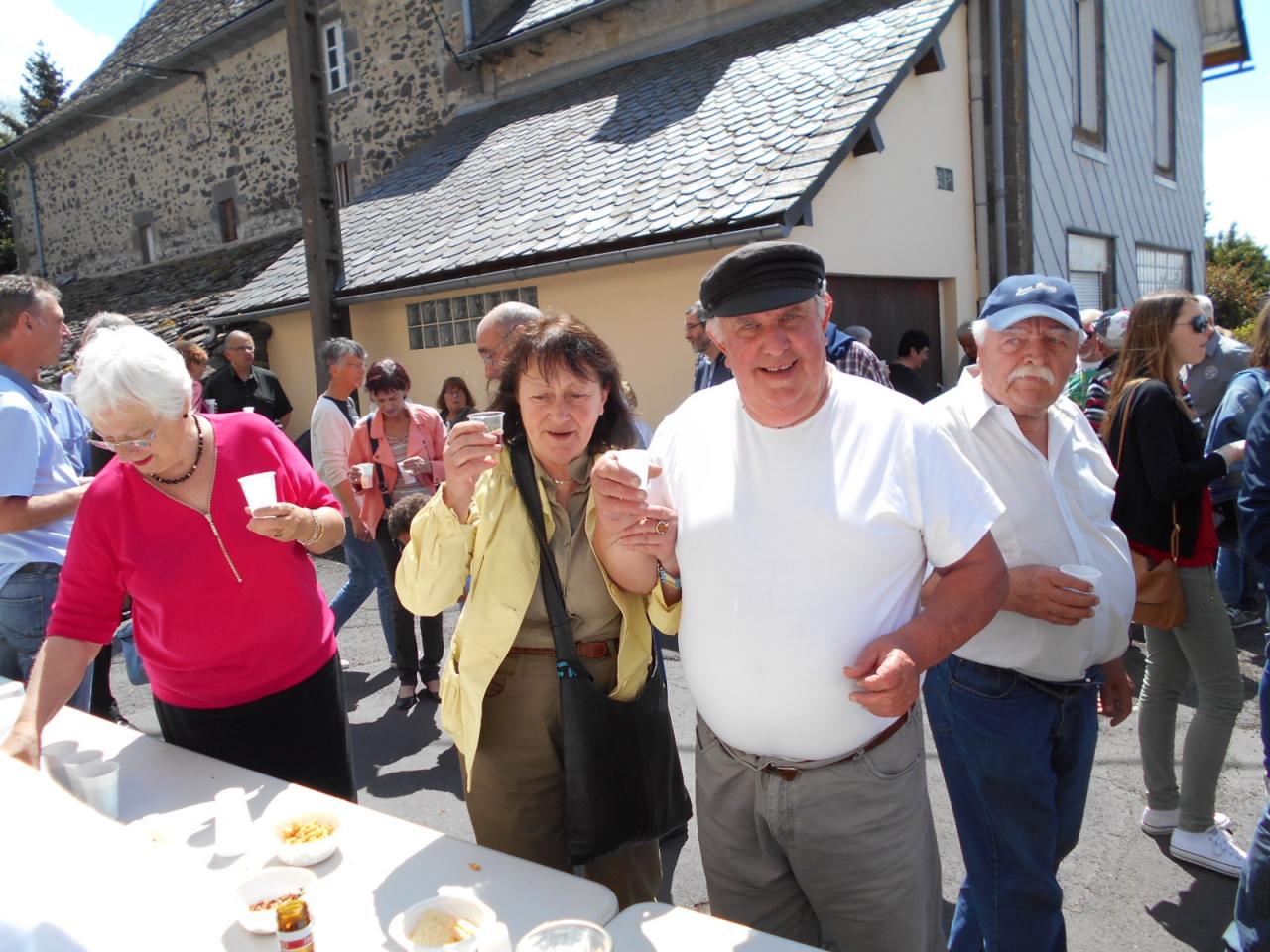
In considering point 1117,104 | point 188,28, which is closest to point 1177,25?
point 1117,104

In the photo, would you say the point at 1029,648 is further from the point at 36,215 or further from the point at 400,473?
the point at 36,215

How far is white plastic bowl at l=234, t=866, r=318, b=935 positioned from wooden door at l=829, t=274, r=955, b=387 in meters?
6.88

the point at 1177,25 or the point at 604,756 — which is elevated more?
the point at 1177,25

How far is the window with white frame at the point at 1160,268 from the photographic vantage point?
12.2 metres

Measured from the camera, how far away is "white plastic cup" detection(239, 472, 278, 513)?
2.24 metres

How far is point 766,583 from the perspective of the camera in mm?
1764

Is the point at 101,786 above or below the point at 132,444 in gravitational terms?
below

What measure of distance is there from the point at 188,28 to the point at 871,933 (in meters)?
22.4

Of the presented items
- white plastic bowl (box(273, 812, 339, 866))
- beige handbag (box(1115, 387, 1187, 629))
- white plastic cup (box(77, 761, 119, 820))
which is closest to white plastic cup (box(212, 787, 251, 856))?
white plastic bowl (box(273, 812, 339, 866))

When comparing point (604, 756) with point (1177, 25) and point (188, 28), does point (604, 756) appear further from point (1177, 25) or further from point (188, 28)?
point (188, 28)

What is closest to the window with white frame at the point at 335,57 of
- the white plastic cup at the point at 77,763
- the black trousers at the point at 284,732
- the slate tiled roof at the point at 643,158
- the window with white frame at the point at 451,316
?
the slate tiled roof at the point at 643,158

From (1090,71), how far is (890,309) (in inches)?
215

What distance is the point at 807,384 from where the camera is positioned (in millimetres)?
1808

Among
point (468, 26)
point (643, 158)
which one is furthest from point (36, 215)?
point (643, 158)
